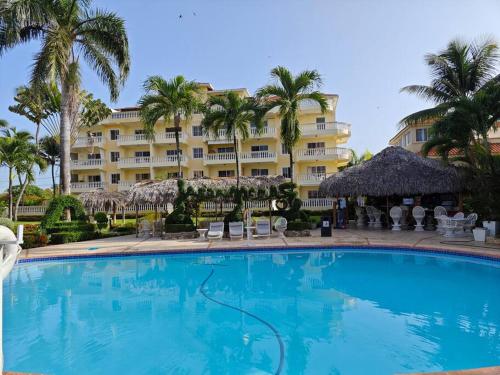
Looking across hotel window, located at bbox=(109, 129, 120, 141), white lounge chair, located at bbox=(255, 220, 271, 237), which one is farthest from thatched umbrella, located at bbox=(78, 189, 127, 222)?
hotel window, located at bbox=(109, 129, 120, 141)

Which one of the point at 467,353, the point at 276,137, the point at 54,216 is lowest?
the point at 467,353

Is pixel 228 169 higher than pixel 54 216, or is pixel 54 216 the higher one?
pixel 228 169

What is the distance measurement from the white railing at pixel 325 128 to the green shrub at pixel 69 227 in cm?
1944

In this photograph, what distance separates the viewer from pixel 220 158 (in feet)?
102

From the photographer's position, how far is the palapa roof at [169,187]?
17.9m

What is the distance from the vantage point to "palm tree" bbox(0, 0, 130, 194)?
14453 mm

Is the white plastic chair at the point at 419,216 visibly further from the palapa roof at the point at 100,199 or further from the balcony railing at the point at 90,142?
the balcony railing at the point at 90,142

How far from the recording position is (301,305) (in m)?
7.24

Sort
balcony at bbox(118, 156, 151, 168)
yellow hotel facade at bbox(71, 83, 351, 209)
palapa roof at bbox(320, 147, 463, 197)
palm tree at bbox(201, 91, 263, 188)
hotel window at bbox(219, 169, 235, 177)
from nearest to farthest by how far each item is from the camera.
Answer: palapa roof at bbox(320, 147, 463, 197) < palm tree at bbox(201, 91, 263, 188) < yellow hotel facade at bbox(71, 83, 351, 209) < balcony at bbox(118, 156, 151, 168) < hotel window at bbox(219, 169, 235, 177)

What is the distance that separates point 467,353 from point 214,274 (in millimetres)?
6805

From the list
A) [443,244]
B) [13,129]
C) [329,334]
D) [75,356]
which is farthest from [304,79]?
[13,129]

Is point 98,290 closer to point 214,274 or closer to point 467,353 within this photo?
point 214,274

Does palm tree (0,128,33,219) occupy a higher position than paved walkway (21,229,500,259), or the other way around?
palm tree (0,128,33,219)

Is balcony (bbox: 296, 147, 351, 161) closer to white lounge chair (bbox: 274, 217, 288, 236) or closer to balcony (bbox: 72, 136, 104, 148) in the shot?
white lounge chair (bbox: 274, 217, 288, 236)
